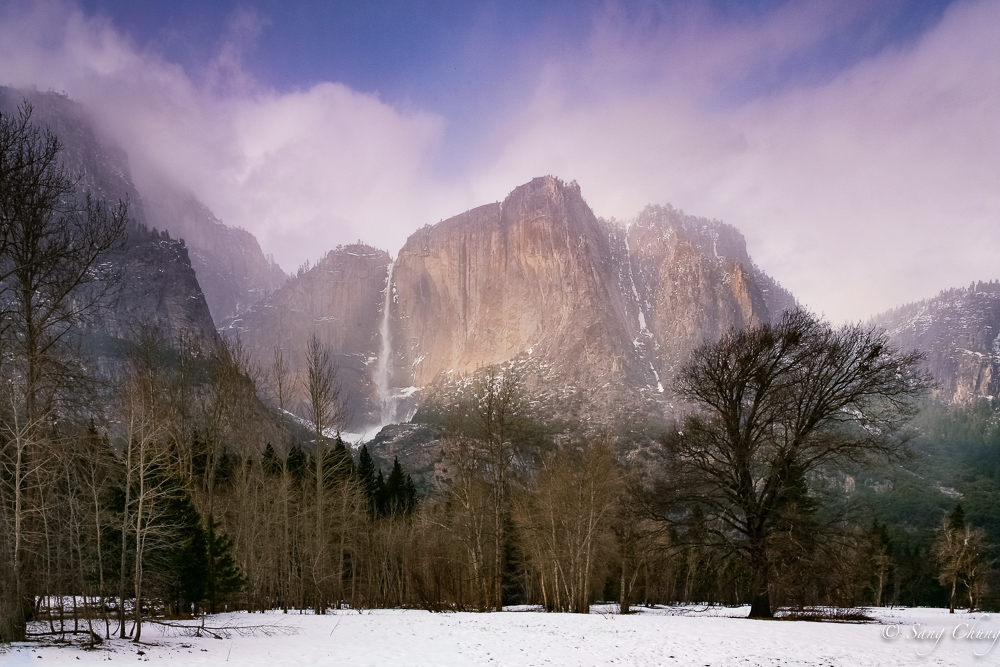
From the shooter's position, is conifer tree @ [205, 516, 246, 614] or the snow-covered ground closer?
the snow-covered ground

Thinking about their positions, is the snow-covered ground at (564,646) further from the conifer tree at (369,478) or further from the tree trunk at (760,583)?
the conifer tree at (369,478)

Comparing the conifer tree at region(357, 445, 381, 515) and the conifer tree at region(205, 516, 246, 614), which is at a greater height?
the conifer tree at region(357, 445, 381, 515)

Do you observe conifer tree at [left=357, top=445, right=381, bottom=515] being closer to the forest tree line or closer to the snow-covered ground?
the forest tree line

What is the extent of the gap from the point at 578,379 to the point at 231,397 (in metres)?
142

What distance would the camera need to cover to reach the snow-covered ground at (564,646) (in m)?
11.2

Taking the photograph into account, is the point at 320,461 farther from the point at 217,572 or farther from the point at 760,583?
the point at 760,583

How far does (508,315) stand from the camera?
643ft

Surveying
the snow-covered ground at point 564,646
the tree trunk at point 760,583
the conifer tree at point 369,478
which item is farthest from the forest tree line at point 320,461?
the conifer tree at point 369,478

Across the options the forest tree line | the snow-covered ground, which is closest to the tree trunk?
the forest tree line

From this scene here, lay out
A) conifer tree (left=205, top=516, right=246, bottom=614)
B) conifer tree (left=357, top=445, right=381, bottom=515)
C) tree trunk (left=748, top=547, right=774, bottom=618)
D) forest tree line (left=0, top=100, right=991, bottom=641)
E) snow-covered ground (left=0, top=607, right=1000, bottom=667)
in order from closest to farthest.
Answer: snow-covered ground (left=0, top=607, right=1000, bottom=667) < forest tree line (left=0, top=100, right=991, bottom=641) < tree trunk (left=748, top=547, right=774, bottom=618) < conifer tree (left=205, top=516, right=246, bottom=614) < conifer tree (left=357, top=445, right=381, bottom=515)

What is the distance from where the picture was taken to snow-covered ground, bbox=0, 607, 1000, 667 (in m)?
11.2

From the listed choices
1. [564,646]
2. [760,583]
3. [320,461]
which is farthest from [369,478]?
[564,646]

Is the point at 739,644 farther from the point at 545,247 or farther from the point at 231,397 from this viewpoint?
the point at 545,247

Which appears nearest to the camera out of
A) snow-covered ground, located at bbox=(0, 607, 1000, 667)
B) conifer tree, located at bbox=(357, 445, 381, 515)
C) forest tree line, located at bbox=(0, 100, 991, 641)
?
snow-covered ground, located at bbox=(0, 607, 1000, 667)
